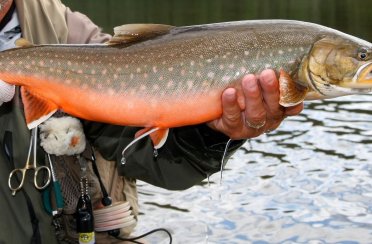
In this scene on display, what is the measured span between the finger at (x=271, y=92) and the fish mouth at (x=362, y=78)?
0.25 m

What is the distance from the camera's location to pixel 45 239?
3.12m

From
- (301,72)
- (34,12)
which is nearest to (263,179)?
(34,12)

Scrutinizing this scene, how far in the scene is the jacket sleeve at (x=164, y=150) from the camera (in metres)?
3.03

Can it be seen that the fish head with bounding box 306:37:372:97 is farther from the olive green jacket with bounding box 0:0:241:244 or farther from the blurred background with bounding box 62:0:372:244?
the blurred background with bounding box 62:0:372:244

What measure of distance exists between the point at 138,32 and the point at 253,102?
20.3 inches

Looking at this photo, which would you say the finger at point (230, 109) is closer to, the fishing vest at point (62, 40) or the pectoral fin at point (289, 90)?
the pectoral fin at point (289, 90)

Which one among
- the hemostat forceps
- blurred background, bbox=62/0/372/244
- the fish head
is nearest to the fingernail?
the fish head

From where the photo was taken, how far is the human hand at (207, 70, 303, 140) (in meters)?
2.52

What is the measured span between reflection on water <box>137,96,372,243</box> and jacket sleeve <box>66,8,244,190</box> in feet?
7.43

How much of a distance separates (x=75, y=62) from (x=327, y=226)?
370 cm

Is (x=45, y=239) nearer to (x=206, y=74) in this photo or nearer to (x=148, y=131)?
(x=148, y=131)

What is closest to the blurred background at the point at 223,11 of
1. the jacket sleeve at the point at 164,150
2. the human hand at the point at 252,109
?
the jacket sleeve at the point at 164,150

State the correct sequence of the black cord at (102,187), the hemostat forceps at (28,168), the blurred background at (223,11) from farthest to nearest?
the blurred background at (223,11) → the black cord at (102,187) → the hemostat forceps at (28,168)

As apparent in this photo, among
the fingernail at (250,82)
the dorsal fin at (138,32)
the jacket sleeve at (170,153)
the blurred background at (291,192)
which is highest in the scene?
the dorsal fin at (138,32)
